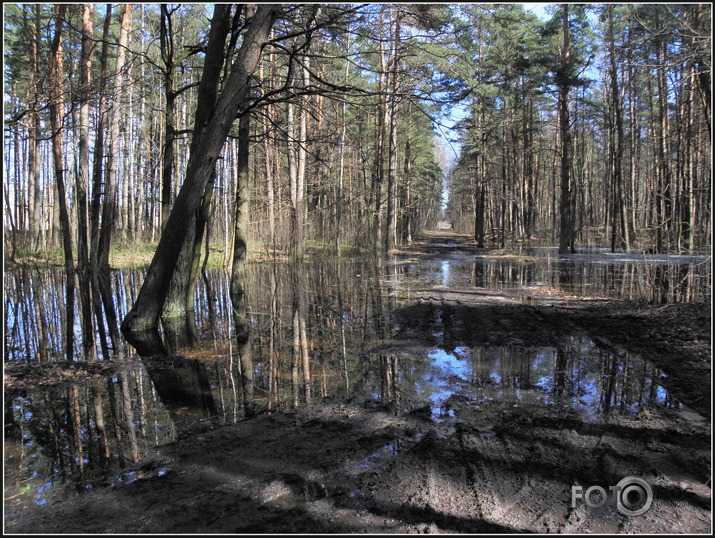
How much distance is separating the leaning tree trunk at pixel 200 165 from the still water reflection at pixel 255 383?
32.3 inches

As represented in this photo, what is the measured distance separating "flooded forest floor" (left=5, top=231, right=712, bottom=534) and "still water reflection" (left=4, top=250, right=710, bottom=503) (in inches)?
7.4

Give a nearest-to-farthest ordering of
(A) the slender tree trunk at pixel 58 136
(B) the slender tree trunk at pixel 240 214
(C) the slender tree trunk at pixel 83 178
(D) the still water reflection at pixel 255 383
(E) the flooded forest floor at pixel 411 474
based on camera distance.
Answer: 1. (E) the flooded forest floor at pixel 411 474
2. (D) the still water reflection at pixel 255 383
3. (A) the slender tree trunk at pixel 58 136
4. (C) the slender tree trunk at pixel 83 178
5. (B) the slender tree trunk at pixel 240 214

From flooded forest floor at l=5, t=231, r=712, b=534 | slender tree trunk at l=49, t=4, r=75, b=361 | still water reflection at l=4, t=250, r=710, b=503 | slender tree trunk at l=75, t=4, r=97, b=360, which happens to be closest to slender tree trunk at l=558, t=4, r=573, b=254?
still water reflection at l=4, t=250, r=710, b=503

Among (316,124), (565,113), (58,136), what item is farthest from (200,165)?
(565,113)

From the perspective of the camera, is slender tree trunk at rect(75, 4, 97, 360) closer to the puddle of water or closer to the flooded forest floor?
the flooded forest floor

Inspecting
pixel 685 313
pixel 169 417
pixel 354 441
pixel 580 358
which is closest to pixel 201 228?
pixel 169 417

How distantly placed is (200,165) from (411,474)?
593 cm

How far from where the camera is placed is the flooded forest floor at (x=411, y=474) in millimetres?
2346

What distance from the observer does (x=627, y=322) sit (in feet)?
24.7

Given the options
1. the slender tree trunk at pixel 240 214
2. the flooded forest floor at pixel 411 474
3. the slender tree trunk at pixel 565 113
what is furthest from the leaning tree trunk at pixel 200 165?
the slender tree trunk at pixel 565 113

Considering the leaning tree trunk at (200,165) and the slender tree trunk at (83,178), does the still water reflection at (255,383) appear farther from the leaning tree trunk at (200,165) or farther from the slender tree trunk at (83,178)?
the leaning tree trunk at (200,165)

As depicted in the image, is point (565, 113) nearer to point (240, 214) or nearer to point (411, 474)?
point (240, 214)

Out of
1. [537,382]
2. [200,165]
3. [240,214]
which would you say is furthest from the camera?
[240,214]

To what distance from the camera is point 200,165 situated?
6.96 meters
